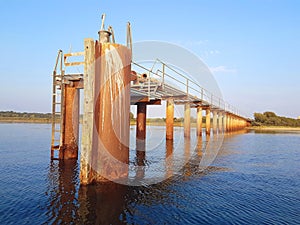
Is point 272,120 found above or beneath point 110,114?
above

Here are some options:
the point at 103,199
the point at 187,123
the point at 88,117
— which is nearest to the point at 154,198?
the point at 103,199

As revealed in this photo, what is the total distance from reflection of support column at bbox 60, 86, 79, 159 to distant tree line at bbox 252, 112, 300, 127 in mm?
96616

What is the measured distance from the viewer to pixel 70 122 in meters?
11.3

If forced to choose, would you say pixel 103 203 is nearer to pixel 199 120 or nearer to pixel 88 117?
pixel 88 117

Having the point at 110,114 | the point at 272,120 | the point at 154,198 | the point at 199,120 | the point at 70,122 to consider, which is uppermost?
the point at 272,120

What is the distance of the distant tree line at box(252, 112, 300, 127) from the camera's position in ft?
302

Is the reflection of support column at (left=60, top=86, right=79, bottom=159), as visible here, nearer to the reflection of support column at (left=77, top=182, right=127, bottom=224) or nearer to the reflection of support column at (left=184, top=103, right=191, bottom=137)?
the reflection of support column at (left=77, top=182, right=127, bottom=224)

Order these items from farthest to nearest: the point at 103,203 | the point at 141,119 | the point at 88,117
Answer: the point at 141,119 < the point at 88,117 < the point at 103,203

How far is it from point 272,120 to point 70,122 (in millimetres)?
99115

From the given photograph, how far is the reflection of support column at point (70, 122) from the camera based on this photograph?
11.3m

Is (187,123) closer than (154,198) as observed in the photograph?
No

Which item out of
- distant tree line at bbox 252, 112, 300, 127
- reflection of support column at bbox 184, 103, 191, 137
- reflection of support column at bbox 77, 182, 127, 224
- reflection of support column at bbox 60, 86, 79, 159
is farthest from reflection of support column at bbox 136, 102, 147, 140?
distant tree line at bbox 252, 112, 300, 127

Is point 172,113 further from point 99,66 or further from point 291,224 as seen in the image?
point 291,224

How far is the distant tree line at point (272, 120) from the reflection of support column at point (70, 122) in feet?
317
